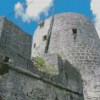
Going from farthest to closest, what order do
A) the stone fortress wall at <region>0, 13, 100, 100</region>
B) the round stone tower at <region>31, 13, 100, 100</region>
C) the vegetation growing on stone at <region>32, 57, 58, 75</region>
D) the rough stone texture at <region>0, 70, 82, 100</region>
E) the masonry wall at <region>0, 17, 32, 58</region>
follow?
the round stone tower at <region>31, 13, 100, 100</region> < the vegetation growing on stone at <region>32, 57, 58, 75</region> < the masonry wall at <region>0, 17, 32, 58</region> < the stone fortress wall at <region>0, 13, 100, 100</region> < the rough stone texture at <region>0, 70, 82, 100</region>

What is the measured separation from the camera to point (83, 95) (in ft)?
21.4

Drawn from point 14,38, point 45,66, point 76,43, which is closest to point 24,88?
point 14,38

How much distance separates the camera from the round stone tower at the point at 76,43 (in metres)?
6.93

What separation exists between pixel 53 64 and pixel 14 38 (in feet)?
8.20

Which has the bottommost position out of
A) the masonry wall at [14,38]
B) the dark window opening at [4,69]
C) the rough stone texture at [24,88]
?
the rough stone texture at [24,88]

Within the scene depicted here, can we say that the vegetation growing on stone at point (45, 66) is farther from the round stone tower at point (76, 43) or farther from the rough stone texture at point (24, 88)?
the round stone tower at point (76, 43)

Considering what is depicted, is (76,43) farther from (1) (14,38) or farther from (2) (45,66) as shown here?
(1) (14,38)

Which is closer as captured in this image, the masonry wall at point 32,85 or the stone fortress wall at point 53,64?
the masonry wall at point 32,85

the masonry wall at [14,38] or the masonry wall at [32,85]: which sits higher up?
the masonry wall at [14,38]

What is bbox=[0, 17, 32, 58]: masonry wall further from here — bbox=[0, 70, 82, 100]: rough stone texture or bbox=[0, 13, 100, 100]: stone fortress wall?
bbox=[0, 70, 82, 100]: rough stone texture

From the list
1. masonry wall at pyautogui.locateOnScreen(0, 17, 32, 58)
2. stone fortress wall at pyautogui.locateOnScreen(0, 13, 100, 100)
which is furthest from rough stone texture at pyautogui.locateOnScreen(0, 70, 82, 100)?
masonry wall at pyautogui.locateOnScreen(0, 17, 32, 58)

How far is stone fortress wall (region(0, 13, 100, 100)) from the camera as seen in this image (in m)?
3.40

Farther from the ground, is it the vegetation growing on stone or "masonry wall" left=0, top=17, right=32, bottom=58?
"masonry wall" left=0, top=17, right=32, bottom=58

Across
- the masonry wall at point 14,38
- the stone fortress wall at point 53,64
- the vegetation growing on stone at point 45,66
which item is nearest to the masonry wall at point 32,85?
the stone fortress wall at point 53,64
